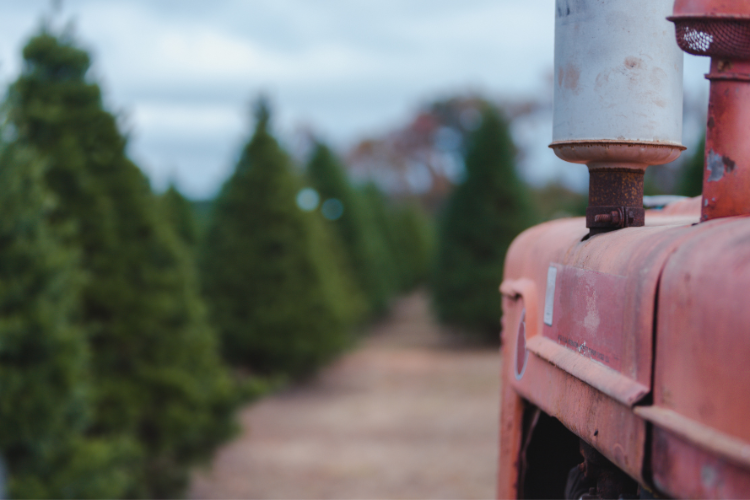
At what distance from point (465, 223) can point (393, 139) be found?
27.0 m

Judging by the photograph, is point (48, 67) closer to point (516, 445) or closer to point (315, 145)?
point (516, 445)

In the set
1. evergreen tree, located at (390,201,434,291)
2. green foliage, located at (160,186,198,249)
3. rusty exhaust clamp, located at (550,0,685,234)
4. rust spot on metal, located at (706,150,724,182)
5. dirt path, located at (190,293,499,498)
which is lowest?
dirt path, located at (190,293,499,498)

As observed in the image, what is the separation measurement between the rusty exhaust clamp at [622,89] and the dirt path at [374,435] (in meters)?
7.53

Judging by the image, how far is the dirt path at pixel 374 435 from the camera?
8.98 metres

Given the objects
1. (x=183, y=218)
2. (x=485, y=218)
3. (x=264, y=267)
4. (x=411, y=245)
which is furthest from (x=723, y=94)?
(x=411, y=245)

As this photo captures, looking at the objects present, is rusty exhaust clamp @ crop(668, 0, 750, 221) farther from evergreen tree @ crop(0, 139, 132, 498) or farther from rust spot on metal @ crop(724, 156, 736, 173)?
evergreen tree @ crop(0, 139, 132, 498)

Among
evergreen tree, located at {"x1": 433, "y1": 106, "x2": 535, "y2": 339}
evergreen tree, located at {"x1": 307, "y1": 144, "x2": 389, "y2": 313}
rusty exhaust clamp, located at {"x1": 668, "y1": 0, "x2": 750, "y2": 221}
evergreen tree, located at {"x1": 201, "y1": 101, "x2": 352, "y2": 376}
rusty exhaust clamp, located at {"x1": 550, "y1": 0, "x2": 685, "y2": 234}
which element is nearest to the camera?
rusty exhaust clamp, located at {"x1": 668, "y1": 0, "x2": 750, "y2": 221}

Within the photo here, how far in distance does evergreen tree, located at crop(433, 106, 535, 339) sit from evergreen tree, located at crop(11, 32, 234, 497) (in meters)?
10.4

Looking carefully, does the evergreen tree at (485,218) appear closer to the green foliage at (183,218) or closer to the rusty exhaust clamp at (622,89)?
the green foliage at (183,218)

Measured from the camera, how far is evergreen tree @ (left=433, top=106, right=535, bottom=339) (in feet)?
54.9

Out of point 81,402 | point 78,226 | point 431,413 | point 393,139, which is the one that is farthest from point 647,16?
point 393,139

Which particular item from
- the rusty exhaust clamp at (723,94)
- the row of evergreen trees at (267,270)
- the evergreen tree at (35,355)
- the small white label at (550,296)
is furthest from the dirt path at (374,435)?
the rusty exhaust clamp at (723,94)

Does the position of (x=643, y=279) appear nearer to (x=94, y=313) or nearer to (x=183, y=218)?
(x=94, y=313)

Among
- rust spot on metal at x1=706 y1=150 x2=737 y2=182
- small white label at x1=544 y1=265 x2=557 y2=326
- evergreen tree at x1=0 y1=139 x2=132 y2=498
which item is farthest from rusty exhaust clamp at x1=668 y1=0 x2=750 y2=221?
evergreen tree at x1=0 y1=139 x2=132 y2=498
